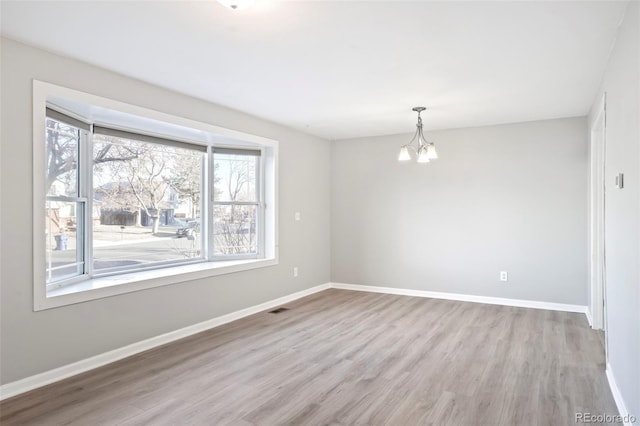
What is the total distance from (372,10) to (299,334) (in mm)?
3126

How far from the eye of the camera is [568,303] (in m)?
5.06

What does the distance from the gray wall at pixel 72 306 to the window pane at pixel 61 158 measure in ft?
1.62

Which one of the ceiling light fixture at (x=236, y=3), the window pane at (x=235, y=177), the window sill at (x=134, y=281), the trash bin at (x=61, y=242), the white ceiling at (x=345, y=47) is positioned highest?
the white ceiling at (x=345, y=47)

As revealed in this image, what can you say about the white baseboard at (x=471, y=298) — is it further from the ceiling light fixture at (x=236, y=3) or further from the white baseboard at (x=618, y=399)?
the ceiling light fixture at (x=236, y=3)

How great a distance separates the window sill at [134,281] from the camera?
120 inches

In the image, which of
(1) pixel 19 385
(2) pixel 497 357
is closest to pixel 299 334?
(2) pixel 497 357

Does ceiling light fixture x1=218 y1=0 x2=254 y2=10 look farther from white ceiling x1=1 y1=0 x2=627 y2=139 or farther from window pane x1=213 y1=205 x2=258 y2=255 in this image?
window pane x1=213 y1=205 x2=258 y2=255

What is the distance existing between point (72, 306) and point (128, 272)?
1.06m

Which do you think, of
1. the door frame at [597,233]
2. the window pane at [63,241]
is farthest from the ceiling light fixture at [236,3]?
the door frame at [597,233]

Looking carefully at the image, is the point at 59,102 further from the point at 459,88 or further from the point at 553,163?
the point at 553,163

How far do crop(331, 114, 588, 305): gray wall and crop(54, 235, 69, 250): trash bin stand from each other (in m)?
4.06

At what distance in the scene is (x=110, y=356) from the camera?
3.37 m

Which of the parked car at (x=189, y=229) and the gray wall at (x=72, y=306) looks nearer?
the gray wall at (x=72, y=306)

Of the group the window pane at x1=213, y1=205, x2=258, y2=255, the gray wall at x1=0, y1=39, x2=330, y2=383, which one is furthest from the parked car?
the gray wall at x1=0, y1=39, x2=330, y2=383
